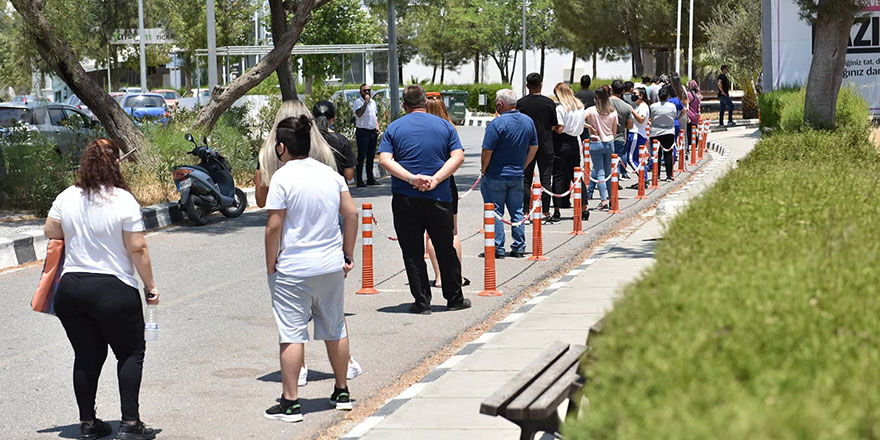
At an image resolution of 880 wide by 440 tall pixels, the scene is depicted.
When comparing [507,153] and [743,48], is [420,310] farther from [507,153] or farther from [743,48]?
[743,48]

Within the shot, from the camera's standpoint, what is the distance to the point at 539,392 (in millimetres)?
5184

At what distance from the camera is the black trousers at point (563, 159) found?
15.7 m

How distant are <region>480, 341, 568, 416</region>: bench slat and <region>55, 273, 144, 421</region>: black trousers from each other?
2.16 meters

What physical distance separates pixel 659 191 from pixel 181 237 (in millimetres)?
8512

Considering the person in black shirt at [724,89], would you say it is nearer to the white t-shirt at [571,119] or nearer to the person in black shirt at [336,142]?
the white t-shirt at [571,119]

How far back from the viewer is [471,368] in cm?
793

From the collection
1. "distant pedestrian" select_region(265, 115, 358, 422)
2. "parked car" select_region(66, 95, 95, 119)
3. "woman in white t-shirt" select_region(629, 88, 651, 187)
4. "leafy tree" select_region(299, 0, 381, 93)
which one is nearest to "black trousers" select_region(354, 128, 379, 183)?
"woman in white t-shirt" select_region(629, 88, 651, 187)

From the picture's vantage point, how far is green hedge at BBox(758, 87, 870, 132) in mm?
A: 18672

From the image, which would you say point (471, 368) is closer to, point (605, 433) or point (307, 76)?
point (605, 433)

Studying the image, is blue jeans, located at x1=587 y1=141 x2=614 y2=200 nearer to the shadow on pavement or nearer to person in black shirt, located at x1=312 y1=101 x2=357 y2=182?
person in black shirt, located at x1=312 y1=101 x2=357 y2=182

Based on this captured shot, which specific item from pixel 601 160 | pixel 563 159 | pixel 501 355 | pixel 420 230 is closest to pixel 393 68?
pixel 601 160

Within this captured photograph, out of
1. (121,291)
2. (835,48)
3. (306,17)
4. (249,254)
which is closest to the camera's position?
(121,291)

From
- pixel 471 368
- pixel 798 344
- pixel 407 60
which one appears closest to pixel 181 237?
pixel 471 368

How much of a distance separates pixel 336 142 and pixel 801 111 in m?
12.2
